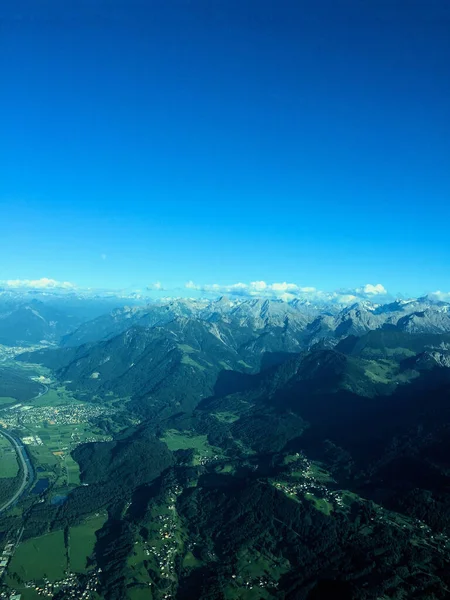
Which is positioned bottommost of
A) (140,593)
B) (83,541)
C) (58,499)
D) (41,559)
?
(58,499)

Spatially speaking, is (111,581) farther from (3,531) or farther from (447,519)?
(447,519)

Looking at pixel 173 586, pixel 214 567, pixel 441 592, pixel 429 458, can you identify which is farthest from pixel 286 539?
pixel 429 458

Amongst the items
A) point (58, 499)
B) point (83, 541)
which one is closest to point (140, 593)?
point (83, 541)

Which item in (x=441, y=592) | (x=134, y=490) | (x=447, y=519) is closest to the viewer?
(x=441, y=592)

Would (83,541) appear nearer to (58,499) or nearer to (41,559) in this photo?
(41,559)

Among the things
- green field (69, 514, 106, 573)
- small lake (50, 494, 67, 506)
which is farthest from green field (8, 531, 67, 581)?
small lake (50, 494, 67, 506)
